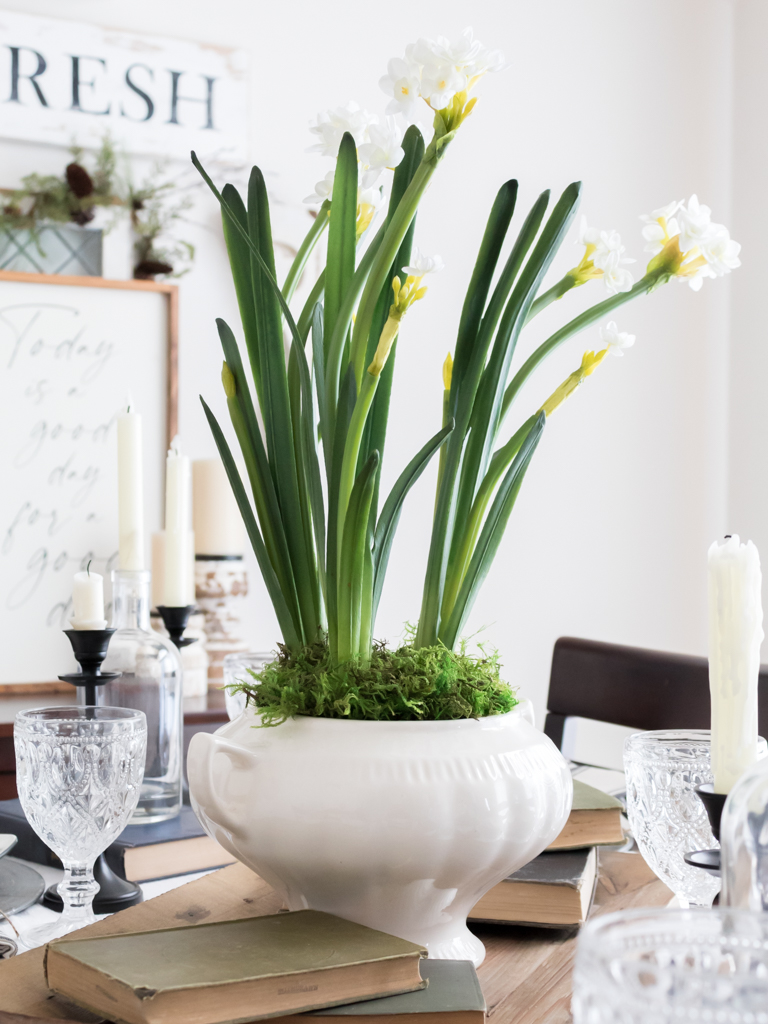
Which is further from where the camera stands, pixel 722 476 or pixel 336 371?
pixel 722 476

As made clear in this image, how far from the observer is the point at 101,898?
0.69 m

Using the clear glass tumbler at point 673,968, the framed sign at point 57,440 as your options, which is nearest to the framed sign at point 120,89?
the framed sign at point 57,440

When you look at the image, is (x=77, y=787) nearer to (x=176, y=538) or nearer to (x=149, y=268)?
(x=176, y=538)

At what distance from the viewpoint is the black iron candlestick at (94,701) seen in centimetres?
69

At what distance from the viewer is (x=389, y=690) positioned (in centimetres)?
50

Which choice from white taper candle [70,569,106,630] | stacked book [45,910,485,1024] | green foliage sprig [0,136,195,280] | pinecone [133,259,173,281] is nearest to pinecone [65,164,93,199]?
green foliage sprig [0,136,195,280]

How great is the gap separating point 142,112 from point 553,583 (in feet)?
3.80

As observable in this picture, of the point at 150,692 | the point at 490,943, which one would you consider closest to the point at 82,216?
the point at 150,692

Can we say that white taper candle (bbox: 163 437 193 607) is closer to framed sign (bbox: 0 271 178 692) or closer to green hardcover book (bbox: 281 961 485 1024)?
green hardcover book (bbox: 281 961 485 1024)

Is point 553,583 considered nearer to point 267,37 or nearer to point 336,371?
point 267,37

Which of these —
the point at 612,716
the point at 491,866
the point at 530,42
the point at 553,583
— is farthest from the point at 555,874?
the point at 530,42

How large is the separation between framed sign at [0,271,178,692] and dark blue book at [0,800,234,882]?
78 centimetres

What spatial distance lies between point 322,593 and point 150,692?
30cm

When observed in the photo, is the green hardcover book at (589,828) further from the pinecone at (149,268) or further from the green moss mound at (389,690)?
the pinecone at (149,268)
